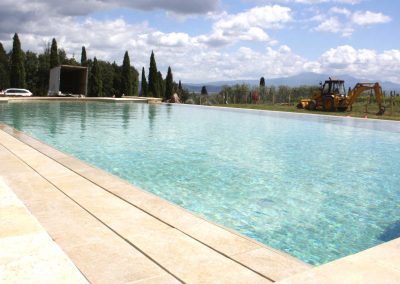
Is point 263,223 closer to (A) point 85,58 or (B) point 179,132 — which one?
(B) point 179,132

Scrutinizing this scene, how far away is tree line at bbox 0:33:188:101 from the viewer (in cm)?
4125

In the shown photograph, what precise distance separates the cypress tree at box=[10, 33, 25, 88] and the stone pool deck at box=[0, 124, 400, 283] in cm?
4062

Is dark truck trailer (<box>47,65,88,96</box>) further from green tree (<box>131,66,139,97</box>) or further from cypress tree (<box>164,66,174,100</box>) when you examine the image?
green tree (<box>131,66,139,97</box>)

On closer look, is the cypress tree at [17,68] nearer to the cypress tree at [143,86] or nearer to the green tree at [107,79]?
the green tree at [107,79]

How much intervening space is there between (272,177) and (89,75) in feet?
141

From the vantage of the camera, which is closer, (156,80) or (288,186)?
(288,186)

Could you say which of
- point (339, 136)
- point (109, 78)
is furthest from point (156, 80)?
point (339, 136)

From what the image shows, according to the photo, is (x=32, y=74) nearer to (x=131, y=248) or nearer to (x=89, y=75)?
(x=89, y=75)

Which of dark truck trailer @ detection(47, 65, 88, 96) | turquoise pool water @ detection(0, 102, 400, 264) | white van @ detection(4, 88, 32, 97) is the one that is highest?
dark truck trailer @ detection(47, 65, 88, 96)

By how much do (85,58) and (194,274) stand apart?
4778 cm

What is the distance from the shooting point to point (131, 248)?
10.1ft

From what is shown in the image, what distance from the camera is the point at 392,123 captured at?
18.7 m

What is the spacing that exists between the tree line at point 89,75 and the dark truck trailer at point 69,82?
28.9ft

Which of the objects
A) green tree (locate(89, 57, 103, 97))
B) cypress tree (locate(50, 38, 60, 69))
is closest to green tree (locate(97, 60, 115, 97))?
green tree (locate(89, 57, 103, 97))
